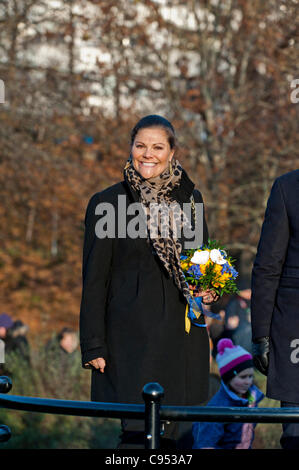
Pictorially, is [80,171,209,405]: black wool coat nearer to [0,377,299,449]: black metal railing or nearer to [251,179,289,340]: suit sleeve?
[251,179,289,340]: suit sleeve

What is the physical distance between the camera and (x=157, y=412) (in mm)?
2479

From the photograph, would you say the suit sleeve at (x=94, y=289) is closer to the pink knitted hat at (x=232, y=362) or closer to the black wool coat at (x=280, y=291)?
the black wool coat at (x=280, y=291)

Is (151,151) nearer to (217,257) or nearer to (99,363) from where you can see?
(217,257)

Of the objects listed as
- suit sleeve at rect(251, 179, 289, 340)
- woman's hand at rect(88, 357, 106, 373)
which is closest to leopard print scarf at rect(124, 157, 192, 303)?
suit sleeve at rect(251, 179, 289, 340)

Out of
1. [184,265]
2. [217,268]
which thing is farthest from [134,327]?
[217,268]

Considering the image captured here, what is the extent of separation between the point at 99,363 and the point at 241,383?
2212 mm

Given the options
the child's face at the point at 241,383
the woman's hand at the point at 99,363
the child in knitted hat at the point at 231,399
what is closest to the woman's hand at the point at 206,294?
the woman's hand at the point at 99,363

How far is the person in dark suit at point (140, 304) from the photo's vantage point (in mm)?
3639

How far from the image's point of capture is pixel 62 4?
46.1 ft

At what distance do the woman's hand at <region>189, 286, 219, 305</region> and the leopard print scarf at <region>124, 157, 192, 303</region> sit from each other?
103 millimetres

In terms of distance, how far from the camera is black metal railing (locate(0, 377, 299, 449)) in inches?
97.3

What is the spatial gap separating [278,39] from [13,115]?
5412 mm
